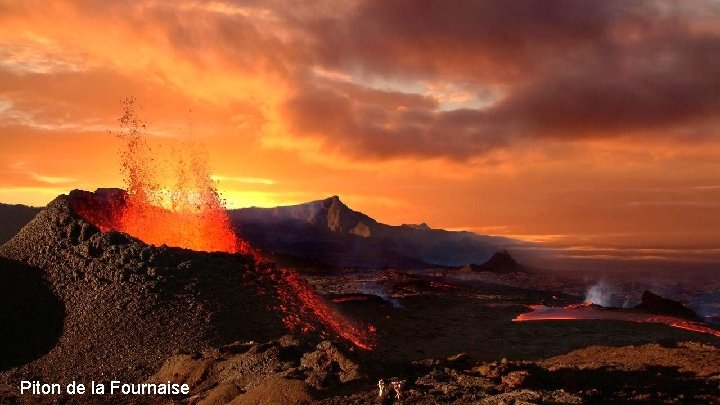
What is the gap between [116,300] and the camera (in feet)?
77.5

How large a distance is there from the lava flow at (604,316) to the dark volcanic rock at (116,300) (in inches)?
753

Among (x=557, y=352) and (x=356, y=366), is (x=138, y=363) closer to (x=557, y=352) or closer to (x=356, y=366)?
(x=356, y=366)

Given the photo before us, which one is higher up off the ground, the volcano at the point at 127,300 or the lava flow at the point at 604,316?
the volcano at the point at 127,300

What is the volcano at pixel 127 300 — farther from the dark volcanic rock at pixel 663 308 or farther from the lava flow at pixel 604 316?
the dark volcanic rock at pixel 663 308

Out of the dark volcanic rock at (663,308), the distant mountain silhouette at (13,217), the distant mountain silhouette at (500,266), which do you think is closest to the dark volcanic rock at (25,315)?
the dark volcanic rock at (663,308)

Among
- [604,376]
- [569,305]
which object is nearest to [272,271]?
[604,376]

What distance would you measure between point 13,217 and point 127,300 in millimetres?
66306

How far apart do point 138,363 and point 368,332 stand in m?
11.8

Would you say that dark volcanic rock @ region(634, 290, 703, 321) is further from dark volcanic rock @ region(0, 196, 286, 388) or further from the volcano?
dark volcanic rock @ region(0, 196, 286, 388)

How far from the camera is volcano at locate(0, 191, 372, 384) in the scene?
21.3 metres

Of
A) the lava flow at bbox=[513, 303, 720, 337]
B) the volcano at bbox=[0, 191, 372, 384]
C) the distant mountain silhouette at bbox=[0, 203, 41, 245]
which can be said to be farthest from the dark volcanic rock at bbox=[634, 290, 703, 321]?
the distant mountain silhouette at bbox=[0, 203, 41, 245]

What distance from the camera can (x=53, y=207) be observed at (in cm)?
2909

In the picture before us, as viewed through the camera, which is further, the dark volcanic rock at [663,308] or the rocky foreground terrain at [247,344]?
the dark volcanic rock at [663,308]

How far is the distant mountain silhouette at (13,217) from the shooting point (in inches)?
2920
